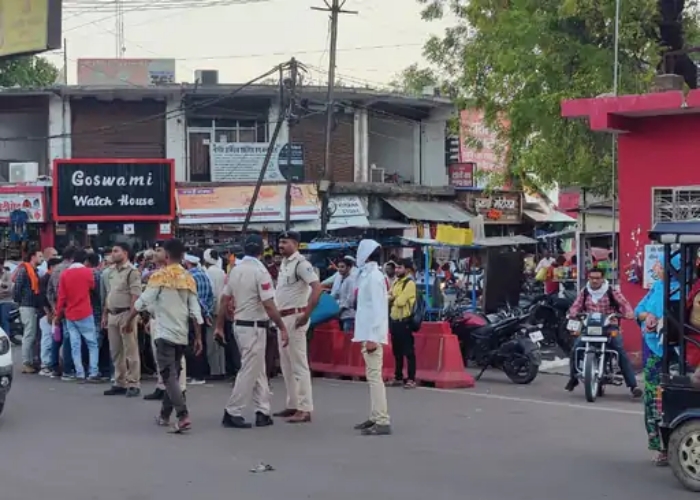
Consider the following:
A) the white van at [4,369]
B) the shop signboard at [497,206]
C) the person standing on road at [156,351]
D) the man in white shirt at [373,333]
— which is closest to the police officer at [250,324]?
the person standing on road at [156,351]

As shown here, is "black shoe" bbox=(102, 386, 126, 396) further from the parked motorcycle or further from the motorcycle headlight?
the parked motorcycle

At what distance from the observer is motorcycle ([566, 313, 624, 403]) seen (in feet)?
43.0

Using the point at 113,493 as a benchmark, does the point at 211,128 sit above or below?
above

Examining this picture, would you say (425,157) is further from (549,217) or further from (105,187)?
(105,187)

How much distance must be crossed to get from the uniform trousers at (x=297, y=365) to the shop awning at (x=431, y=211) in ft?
80.8

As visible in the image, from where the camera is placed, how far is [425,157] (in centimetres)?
3956

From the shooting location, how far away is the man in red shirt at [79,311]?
14.4 metres

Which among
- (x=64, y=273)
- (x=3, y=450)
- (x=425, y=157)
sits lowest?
(x=3, y=450)

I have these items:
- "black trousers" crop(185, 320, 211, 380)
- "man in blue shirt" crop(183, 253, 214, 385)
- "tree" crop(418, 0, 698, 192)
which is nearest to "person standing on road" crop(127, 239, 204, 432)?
"man in blue shirt" crop(183, 253, 214, 385)

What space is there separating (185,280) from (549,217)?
33.7 metres

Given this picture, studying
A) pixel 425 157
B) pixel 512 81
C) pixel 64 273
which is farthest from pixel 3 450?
pixel 425 157

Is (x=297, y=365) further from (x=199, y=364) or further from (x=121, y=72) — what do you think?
(x=121, y=72)

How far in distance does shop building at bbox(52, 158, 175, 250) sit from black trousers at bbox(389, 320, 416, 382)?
19396 mm

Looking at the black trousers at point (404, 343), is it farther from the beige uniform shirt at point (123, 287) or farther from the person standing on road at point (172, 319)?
the person standing on road at point (172, 319)
